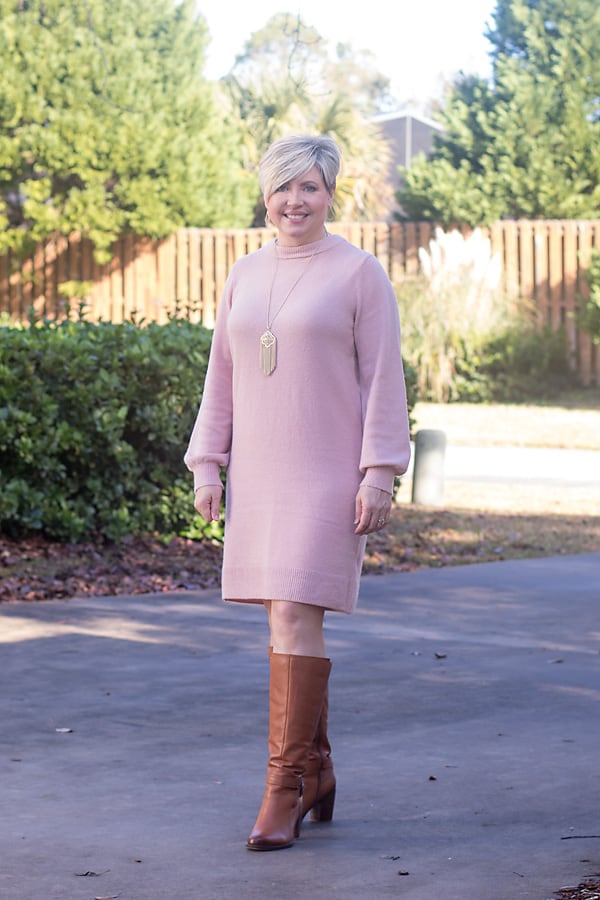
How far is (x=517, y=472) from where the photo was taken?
578 inches

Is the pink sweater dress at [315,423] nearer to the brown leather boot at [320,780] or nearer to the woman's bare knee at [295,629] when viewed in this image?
the woman's bare knee at [295,629]

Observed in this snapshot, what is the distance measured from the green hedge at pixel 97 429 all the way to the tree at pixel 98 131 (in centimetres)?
1923

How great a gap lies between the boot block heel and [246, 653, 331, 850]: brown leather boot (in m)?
0.18

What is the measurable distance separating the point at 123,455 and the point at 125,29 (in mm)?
21928

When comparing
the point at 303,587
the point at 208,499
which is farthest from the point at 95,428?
the point at 303,587

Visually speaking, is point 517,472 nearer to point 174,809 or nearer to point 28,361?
point 28,361

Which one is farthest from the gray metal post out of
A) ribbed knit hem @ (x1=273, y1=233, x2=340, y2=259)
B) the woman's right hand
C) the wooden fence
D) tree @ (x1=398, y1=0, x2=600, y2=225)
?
tree @ (x1=398, y1=0, x2=600, y2=225)

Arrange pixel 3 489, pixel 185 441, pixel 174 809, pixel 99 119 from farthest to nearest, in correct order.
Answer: pixel 99 119 < pixel 185 441 < pixel 3 489 < pixel 174 809

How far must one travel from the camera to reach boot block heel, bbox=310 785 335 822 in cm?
437

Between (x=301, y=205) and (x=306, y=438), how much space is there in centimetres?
63

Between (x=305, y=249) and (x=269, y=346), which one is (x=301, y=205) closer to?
(x=305, y=249)

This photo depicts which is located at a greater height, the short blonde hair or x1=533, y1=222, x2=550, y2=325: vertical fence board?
x1=533, y1=222, x2=550, y2=325: vertical fence board

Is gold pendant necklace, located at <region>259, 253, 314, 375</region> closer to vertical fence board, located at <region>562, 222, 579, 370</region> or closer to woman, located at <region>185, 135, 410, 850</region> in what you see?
woman, located at <region>185, 135, 410, 850</region>

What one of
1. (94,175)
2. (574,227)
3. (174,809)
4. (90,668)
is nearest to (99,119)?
(94,175)
